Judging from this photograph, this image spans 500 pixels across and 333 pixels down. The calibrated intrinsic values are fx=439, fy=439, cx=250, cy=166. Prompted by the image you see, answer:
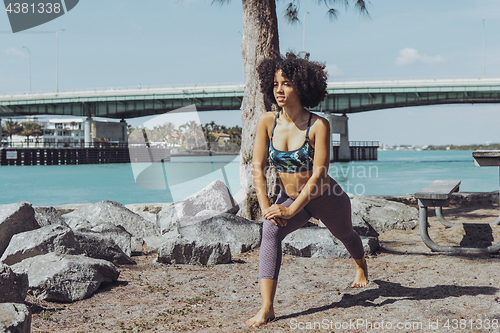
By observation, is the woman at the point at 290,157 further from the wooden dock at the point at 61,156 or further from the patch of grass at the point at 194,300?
the wooden dock at the point at 61,156

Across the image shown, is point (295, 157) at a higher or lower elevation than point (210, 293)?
higher

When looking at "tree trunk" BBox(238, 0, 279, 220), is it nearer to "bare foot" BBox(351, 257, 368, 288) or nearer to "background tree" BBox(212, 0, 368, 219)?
"background tree" BBox(212, 0, 368, 219)

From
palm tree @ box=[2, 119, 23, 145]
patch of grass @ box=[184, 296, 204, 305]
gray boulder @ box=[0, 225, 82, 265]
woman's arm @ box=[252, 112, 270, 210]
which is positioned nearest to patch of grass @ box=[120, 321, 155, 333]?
patch of grass @ box=[184, 296, 204, 305]

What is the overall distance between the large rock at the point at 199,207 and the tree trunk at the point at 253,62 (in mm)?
317

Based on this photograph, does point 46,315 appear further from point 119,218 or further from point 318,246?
point 119,218

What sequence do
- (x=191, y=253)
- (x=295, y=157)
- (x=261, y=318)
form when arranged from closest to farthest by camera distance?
(x=261, y=318) < (x=295, y=157) < (x=191, y=253)

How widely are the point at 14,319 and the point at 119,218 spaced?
12.5ft

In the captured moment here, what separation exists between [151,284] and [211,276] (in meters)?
0.55

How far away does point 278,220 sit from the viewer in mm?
2783

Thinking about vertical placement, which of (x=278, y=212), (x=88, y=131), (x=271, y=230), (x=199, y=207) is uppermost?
(x=88, y=131)

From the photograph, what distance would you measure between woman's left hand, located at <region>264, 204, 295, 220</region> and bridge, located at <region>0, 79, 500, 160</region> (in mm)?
35611

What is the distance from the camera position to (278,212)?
9.04 ft

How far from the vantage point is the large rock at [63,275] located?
3.30m

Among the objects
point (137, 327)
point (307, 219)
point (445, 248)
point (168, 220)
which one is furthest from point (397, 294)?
point (168, 220)
